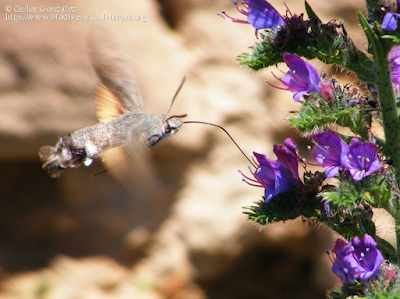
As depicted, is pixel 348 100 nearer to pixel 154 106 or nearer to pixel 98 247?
pixel 154 106

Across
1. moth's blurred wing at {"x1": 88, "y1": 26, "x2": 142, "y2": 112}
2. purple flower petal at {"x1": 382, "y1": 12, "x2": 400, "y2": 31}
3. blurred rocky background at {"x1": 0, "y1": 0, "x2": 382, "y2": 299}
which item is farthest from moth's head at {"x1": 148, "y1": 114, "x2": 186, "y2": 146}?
blurred rocky background at {"x1": 0, "y1": 0, "x2": 382, "y2": 299}

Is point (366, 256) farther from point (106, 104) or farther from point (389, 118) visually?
point (106, 104)

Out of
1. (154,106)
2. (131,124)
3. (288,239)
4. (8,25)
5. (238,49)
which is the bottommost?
(131,124)

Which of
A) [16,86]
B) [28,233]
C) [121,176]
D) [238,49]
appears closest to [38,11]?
[16,86]

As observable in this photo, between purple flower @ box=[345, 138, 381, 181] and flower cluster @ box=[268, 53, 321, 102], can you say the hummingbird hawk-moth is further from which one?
purple flower @ box=[345, 138, 381, 181]

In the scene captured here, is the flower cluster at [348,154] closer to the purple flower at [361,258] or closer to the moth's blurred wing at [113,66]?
the purple flower at [361,258]
